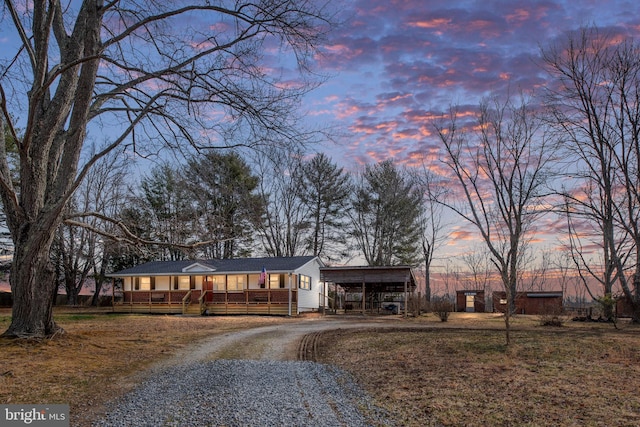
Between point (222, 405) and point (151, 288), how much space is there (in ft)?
94.2

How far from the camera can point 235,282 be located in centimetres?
3128

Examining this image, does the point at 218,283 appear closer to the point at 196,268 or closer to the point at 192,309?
the point at 196,268

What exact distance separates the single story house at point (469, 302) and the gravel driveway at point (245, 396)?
28749mm

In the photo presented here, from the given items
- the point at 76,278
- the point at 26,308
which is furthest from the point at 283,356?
the point at 76,278

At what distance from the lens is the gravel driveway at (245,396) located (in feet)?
18.4

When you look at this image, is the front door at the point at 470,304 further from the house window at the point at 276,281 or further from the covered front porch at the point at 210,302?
the house window at the point at 276,281

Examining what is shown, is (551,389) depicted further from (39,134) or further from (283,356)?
(39,134)

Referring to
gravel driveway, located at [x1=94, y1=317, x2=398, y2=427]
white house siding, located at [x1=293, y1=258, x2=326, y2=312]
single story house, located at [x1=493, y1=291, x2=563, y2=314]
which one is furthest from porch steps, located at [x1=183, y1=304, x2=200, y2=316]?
single story house, located at [x1=493, y1=291, x2=563, y2=314]

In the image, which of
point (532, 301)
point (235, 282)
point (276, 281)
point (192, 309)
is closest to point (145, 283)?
point (192, 309)

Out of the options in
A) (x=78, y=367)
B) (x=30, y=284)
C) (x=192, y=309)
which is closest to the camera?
(x=78, y=367)

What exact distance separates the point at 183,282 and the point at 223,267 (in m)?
3.24

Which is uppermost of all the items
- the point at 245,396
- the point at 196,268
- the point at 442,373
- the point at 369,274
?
the point at 196,268

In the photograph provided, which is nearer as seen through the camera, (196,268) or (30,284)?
(30,284)

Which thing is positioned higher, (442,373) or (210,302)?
(442,373)
